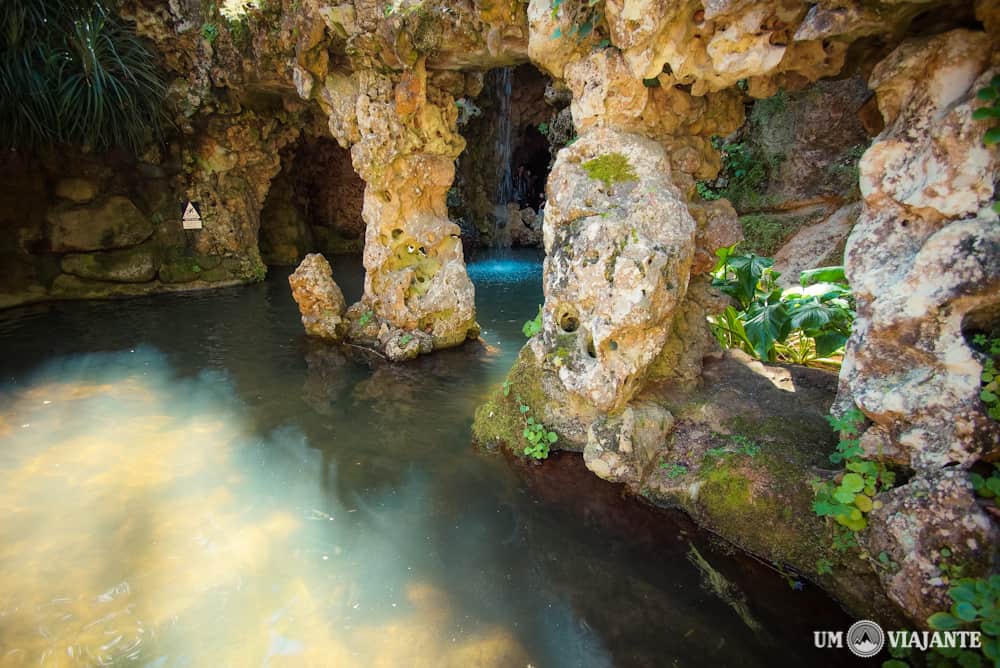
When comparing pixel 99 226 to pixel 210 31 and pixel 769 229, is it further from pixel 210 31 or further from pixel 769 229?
pixel 769 229

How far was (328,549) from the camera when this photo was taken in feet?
8.95

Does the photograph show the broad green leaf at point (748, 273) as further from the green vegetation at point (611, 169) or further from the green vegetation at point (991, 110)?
the green vegetation at point (991, 110)

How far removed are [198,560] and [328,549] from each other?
2.25 ft

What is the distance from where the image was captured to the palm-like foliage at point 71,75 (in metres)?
6.77

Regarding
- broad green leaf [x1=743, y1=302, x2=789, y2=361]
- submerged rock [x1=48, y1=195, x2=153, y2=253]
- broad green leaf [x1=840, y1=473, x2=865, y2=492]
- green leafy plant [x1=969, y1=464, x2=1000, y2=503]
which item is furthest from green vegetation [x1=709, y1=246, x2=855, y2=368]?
submerged rock [x1=48, y1=195, x2=153, y2=253]

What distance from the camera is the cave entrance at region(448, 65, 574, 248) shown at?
1341cm

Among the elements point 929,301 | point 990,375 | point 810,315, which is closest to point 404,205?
point 810,315

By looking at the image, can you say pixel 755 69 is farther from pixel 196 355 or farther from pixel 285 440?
pixel 196 355

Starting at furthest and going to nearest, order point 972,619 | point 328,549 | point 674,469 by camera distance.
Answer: point 674,469 < point 328,549 < point 972,619

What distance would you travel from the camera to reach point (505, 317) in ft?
26.1

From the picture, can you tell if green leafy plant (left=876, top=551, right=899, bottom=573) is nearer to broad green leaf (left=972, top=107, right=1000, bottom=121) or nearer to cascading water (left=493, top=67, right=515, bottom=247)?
broad green leaf (left=972, top=107, right=1000, bottom=121)

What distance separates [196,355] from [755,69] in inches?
247

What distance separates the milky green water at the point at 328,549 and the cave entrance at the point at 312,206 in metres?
8.48

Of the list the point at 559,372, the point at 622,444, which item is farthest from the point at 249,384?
the point at 622,444
